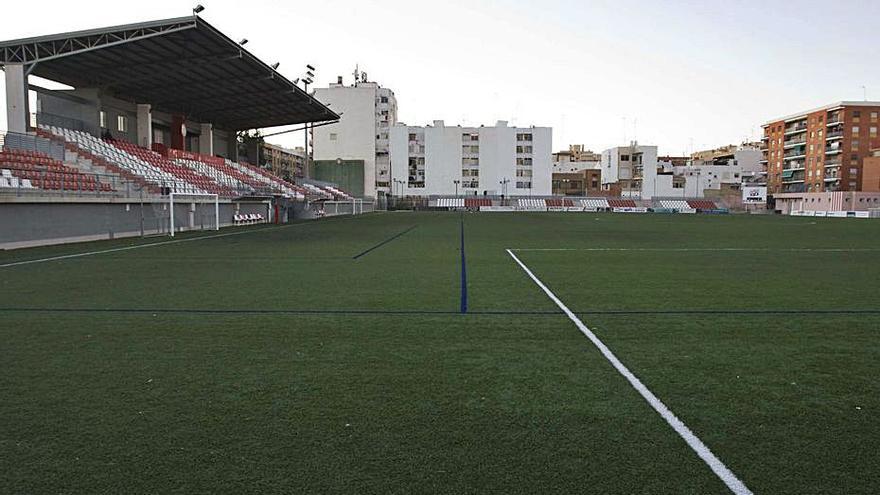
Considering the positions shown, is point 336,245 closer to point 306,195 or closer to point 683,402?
point 683,402

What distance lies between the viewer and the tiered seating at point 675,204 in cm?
10064

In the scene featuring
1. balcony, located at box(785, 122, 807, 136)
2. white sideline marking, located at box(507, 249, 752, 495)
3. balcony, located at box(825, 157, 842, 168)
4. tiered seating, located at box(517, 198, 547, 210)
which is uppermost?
balcony, located at box(785, 122, 807, 136)

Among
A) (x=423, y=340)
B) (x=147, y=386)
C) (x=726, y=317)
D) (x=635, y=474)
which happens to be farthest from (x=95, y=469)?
(x=726, y=317)

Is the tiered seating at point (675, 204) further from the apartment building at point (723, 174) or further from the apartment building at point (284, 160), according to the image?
the apartment building at point (284, 160)

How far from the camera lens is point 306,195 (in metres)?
53.8

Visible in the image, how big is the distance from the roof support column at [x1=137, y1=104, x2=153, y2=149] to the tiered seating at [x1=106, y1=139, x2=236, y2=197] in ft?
9.72

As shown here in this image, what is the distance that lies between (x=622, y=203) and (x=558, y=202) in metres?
10.5

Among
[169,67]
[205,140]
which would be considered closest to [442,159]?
[205,140]

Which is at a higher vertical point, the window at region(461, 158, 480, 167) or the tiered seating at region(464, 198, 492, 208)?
the window at region(461, 158, 480, 167)

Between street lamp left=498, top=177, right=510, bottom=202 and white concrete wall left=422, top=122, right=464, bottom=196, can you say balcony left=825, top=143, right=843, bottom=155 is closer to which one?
street lamp left=498, top=177, right=510, bottom=202

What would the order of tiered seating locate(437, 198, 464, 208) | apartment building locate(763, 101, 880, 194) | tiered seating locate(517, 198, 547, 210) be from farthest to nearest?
1. tiered seating locate(437, 198, 464, 208)
2. tiered seating locate(517, 198, 547, 210)
3. apartment building locate(763, 101, 880, 194)

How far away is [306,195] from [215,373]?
4930 centimetres

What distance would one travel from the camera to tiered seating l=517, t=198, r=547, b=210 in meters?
99.2

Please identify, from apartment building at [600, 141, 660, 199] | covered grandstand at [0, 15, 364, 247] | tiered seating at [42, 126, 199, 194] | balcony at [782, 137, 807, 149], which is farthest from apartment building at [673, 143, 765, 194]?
tiered seating at [42, 126, 199, 194]
